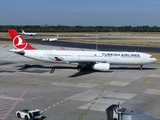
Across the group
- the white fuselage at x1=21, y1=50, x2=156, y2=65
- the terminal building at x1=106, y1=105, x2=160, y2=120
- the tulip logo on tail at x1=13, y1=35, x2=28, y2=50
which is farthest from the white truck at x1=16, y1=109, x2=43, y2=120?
the tulip logo on tail at x1=13, y1=35, x2=28, y2=50

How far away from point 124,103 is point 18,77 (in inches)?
899

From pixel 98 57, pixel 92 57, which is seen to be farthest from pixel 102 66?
pixel 92 57

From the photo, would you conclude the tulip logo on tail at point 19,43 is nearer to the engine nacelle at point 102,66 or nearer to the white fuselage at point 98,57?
the white fuselage at point 98,57

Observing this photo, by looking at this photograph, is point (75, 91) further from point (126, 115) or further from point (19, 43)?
point (126, 115)

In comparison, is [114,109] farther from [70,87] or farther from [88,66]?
[88,66]

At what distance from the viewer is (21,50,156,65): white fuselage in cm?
5366

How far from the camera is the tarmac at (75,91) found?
28.4 metres

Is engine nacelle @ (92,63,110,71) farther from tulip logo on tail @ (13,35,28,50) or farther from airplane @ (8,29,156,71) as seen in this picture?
tulip logo on tail @ (13,35,28,50)

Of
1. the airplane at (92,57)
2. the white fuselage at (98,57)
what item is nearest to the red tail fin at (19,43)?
the airplane at (92,57)

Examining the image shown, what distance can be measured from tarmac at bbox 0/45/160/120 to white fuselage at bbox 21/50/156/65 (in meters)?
2.13

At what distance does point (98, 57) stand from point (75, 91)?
1802 cm

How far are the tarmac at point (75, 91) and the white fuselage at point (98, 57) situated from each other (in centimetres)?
213

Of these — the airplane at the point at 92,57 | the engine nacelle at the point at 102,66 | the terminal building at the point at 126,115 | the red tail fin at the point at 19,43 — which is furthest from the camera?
the red tail fin at the point at 19,43

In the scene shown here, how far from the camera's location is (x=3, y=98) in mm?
33344
